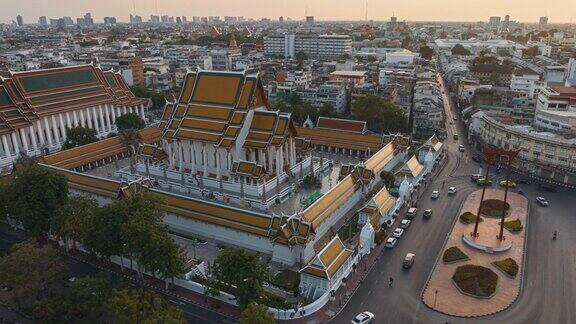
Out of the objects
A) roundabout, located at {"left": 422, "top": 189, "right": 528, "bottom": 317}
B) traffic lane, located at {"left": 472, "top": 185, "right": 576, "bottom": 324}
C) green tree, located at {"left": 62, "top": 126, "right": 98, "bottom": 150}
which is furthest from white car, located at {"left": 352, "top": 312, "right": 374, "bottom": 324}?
green tree, located at {"left": 62, "top": 126, "right": 98, "bottom": 150}

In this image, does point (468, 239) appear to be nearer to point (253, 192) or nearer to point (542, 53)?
point (253, 192)

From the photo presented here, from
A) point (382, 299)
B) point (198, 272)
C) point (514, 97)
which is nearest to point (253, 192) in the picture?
point (198, 272)

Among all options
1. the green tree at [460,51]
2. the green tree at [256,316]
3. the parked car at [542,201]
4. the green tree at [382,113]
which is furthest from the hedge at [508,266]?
the green tree at [460,51]

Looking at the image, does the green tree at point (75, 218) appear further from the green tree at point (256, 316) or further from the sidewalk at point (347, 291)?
the sidewalk at point (347, 291)

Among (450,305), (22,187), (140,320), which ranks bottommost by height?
(450,305)

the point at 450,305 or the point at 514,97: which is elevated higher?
the point at 514,97

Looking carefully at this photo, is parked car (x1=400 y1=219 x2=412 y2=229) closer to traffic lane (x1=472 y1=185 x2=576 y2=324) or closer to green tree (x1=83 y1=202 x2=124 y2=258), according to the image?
traffic lane (x1=472 y1=185 x2=576 y2=324)
